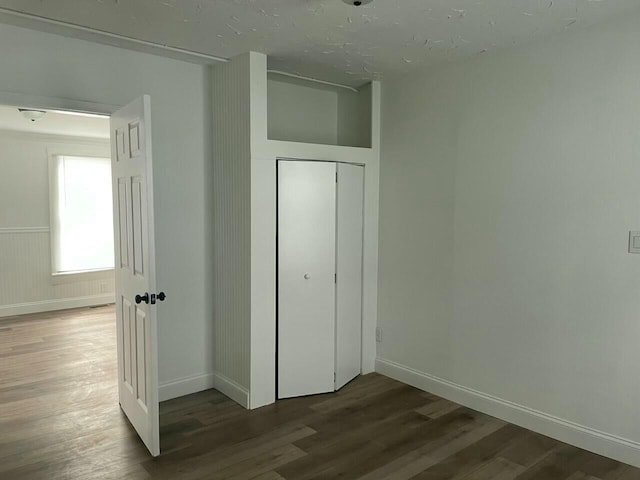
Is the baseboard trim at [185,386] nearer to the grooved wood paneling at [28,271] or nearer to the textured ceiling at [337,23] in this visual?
the textured ceiling at [337,23]

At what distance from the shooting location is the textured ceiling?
8.08ft

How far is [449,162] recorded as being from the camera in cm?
353

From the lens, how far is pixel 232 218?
11.6ft

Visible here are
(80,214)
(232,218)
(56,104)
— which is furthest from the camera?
(80,214)

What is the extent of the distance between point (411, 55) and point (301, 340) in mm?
2215

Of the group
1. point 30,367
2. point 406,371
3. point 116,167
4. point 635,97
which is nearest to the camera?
point 635,97

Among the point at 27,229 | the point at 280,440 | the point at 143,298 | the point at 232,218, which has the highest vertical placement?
the point at 232,218

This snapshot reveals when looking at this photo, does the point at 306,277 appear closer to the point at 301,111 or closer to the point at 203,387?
the point at 203,387

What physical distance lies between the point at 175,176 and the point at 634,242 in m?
3.00

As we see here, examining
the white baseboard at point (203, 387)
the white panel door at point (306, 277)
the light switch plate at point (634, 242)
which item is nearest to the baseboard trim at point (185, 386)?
the white baseboard at point (203, 387)

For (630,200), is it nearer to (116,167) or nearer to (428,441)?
(428,441)

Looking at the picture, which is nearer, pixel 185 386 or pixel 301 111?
pixel 185 386

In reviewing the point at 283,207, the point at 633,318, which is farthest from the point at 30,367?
the point at 633,318

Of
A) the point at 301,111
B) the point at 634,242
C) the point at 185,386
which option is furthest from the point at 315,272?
the point at 634,242
